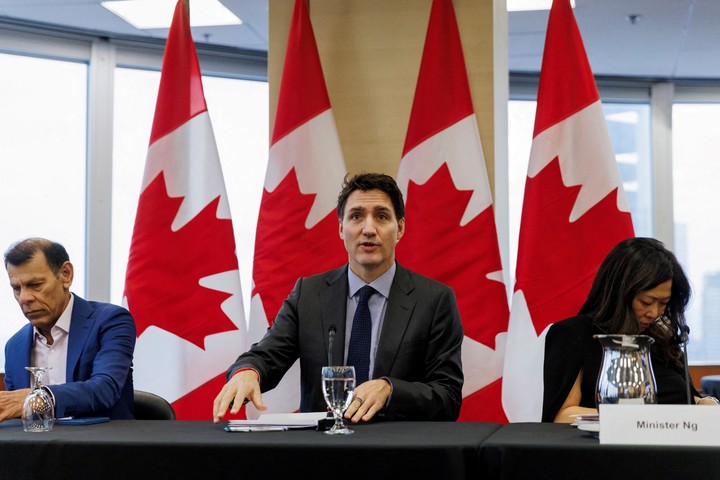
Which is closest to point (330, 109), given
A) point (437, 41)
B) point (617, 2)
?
point (437, 41)

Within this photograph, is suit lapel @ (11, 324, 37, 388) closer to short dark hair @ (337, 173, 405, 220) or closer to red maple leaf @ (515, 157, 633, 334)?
short dark hair @ (337, 173, 405, 220)

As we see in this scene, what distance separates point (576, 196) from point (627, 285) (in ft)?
3.33

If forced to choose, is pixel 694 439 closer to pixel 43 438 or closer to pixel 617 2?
pixel 43 438

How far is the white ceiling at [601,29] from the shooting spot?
4.85m

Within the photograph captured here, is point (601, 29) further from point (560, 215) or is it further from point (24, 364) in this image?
point (24, 364)

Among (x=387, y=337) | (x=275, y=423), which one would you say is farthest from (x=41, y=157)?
(x=275, y=423)

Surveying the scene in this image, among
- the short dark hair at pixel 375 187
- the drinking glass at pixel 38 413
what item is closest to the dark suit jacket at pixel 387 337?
the short dark hair at pixel 375 187

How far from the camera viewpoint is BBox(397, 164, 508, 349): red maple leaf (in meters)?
3.64

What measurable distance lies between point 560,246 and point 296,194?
3.66 feet

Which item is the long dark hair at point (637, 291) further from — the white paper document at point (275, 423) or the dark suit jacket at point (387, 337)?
the white paper document at point (275, 423)

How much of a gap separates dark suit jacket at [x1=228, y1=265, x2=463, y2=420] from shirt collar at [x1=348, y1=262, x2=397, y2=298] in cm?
2

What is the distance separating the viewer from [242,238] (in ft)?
19.3

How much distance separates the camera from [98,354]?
9.57 feet

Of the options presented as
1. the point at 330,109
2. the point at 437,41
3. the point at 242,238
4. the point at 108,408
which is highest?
the point at 437,41
